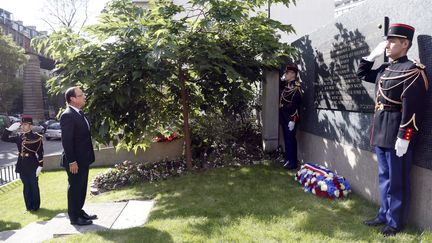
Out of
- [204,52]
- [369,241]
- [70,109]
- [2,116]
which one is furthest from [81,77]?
[2,116]

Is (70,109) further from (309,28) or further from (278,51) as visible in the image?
(309,28)

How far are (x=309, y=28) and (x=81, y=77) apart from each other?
36.6 feet

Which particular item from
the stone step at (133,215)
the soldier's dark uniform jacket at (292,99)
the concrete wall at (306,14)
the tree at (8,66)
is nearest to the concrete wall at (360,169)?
the soldier's dark uniform jacket at (292,99)

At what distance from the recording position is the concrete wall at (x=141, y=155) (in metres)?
9.81

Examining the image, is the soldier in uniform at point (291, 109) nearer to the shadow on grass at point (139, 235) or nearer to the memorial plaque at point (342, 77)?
the memorial plaque at point (342, 77)

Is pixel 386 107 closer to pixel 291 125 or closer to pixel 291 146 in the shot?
pixel 291 125

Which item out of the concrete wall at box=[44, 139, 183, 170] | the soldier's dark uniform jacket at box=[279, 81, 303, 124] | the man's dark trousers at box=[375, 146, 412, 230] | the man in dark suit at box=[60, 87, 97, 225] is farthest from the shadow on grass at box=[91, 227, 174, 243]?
the concrete wall at box=[44, 139, 183, 170]

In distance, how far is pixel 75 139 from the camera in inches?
190

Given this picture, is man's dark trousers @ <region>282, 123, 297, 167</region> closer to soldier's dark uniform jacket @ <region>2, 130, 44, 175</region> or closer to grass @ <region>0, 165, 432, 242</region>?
grass @ <region>0, 165, 432, 242</region>

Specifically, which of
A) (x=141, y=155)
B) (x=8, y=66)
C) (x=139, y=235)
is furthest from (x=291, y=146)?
(x=8, y=66)

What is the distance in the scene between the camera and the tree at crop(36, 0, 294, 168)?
5.81 m

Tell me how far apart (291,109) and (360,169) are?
2.13 meters

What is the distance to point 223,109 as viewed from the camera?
26.1 ft

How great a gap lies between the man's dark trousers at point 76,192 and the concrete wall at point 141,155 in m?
4.51
